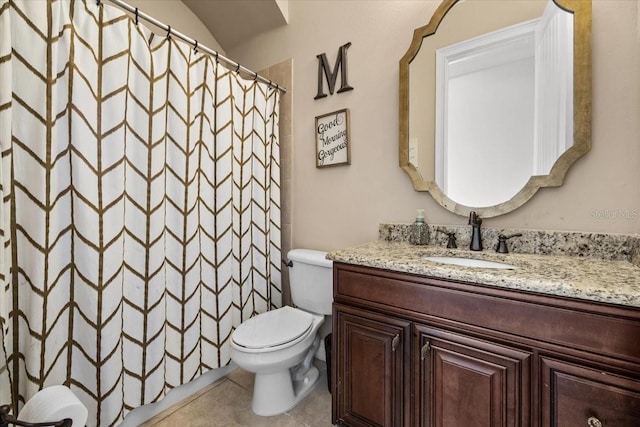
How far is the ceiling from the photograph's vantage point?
204cm

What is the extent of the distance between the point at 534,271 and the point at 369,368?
0.72 metres

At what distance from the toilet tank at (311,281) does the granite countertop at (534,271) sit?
1.33 feet

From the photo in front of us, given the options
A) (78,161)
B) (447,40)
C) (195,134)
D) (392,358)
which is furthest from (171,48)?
(392,358)

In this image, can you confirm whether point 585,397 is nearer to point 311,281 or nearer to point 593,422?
point 593,422

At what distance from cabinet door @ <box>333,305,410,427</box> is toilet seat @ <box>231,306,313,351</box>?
274 mm

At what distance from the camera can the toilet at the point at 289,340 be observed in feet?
4.54

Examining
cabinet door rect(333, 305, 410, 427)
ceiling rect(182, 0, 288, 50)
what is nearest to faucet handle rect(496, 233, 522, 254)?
cabinet door rect(333, 305, 410, 427)

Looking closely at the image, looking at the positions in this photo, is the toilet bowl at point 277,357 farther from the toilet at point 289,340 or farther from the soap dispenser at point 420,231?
the soap dispenser at point 420,231

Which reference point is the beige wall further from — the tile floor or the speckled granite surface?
the tile floor

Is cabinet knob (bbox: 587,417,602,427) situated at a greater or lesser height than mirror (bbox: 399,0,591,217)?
lesser

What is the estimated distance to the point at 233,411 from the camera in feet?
5.04

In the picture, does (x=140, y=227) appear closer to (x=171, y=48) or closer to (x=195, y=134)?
(x=195, y=134)

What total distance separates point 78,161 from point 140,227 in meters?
0.37

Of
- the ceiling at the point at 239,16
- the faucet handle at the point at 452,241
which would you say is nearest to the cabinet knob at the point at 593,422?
the faucet handle at the point at 452,241
